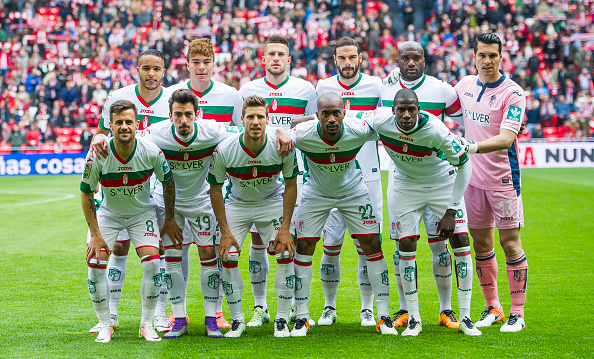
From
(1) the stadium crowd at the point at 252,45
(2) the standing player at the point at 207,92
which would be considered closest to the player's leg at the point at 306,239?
(2) the standing player at the point at 207,92

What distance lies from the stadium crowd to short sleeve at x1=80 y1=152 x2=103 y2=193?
18173 millimetres

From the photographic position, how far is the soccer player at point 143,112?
271 inches

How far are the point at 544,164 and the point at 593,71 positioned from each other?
Result: 22.5ft

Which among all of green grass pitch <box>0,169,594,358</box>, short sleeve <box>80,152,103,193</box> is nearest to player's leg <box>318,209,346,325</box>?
green grass pitch <box>0,169,594,358</box>

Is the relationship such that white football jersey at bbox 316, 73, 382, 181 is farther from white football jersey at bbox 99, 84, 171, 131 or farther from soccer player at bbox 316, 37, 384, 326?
white football jersey at bbox 99, 84, 171, 131

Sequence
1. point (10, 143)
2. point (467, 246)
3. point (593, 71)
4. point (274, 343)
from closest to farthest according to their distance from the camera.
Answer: point (274, 343), point (467, 246), point (10, 143), point (593, 71)

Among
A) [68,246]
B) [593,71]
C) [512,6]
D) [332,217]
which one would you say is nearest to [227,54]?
[512,6]

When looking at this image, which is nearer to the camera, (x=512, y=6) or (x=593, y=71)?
(x=593, y=71)

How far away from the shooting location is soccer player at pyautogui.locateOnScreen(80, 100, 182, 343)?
6.21 meters

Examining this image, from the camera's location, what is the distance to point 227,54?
2866 centimetres

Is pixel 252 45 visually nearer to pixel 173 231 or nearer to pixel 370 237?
pixel 173 231

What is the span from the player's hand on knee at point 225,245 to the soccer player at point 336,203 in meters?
0.66

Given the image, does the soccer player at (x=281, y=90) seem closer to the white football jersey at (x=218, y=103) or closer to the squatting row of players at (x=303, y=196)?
the white football jersey at (x=218, y=103)

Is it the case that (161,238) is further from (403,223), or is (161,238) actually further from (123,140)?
(403,223)
